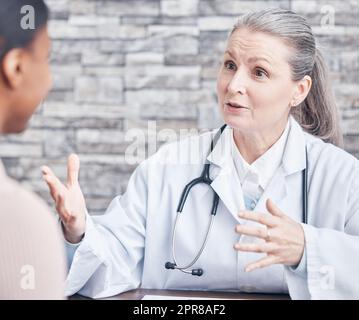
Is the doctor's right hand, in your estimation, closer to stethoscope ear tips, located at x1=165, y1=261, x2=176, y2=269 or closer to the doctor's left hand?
stethoscope ear tips, located at x1=165, y1=261, x2=176, y2=269

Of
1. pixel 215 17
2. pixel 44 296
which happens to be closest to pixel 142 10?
pixel 215 17

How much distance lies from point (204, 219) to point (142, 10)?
678 millimetres

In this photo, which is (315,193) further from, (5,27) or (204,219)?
(5,27)

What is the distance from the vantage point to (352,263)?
128 centimetres

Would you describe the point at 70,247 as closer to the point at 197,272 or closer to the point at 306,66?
the point at 197,272

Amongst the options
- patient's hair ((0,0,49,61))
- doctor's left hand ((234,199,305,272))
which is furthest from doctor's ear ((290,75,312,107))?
patient's hair ((0,0,49,61))

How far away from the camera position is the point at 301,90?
145 centimetres

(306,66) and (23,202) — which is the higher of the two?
(306,66)

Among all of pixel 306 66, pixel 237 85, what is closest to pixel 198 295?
pixel 237 85

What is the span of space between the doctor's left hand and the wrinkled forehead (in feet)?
1.15

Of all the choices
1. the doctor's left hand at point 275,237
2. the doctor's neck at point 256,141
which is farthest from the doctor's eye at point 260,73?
the doctor's left hand at point 275,237

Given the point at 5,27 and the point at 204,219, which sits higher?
the point at 5,27

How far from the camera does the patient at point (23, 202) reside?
31.6 inches

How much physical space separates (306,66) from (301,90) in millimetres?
58
